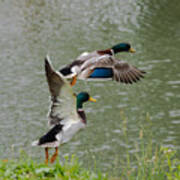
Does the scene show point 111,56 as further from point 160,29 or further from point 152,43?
point 160,29

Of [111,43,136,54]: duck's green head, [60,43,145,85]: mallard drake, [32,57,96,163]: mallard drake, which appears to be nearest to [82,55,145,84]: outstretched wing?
[60,43,145,85]: mallard drake

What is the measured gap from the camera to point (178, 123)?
11.8 meters

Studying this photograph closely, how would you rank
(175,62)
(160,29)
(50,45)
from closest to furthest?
(175,62) < (50,45) < (160,29)

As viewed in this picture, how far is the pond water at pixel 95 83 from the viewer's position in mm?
10930

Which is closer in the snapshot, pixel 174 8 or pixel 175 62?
pixel 175 62

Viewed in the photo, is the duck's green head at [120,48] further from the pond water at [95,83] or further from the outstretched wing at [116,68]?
the pond water at [95,83]

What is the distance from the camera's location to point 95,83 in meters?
14.5

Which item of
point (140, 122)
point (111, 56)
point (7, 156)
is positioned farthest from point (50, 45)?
point (111, 56)

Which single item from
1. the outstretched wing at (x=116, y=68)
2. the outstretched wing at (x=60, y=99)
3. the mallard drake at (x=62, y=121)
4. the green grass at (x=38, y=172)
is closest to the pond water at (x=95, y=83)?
the green grass at (x=38, y=172)

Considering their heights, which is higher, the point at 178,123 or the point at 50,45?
the point at 50,45

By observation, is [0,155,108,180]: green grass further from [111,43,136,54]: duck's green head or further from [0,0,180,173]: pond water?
[111,43,136,54]: duck's green head

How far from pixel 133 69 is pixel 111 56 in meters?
0.38

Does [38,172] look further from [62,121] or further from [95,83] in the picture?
[95,83]

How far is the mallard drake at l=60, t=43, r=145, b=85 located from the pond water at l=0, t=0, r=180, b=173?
111 centimetres
